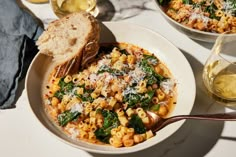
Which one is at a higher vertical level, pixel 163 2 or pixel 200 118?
pixel 163 2

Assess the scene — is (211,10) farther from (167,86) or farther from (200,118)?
(200,118)

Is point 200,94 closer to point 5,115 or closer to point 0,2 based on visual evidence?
point 5,115

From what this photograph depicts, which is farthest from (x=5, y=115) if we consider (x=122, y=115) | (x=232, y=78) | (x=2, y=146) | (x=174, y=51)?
(x=232, y=78)

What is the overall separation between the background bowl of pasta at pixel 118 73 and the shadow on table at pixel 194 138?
8 cm

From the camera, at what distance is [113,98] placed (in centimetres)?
134

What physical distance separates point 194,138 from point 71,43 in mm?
533

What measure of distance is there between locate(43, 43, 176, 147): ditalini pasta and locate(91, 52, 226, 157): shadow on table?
9cm

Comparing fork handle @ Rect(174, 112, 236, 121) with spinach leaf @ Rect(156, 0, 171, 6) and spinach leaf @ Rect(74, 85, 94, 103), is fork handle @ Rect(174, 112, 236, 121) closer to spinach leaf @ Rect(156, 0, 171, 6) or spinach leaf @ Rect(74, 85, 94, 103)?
spinach leaf @ Rect(74, 85, 94, 103)

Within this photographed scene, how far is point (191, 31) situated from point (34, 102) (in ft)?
2.01

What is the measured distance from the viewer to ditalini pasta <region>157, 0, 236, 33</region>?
155 cm

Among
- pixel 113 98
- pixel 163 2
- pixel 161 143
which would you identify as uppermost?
pixel 163 2

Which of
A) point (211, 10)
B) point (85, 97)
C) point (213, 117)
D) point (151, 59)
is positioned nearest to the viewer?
point (213, 117)

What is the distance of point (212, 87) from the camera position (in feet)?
4.64

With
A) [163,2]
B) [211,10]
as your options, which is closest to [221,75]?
[211,10]
